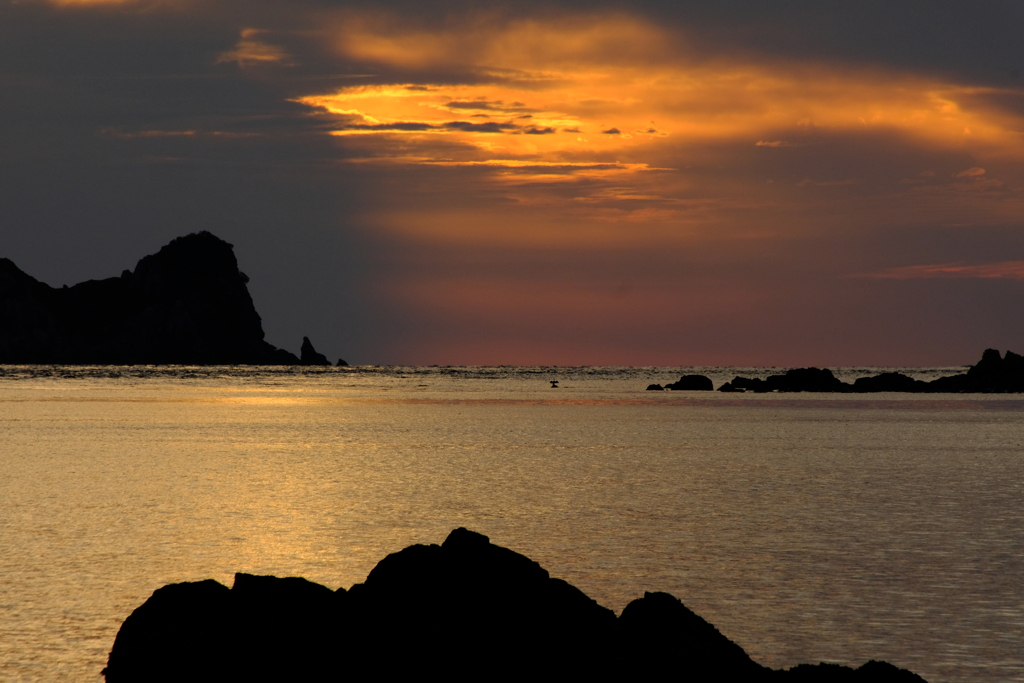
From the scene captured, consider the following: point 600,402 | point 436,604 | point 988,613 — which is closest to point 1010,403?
point 600,402

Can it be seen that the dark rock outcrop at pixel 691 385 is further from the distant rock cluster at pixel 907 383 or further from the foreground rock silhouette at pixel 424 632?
the foreground rock silhouette at pixel 424 632

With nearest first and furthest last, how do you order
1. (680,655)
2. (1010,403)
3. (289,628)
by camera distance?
1. (680,655)
2. (289,628)
3. (1010,403)

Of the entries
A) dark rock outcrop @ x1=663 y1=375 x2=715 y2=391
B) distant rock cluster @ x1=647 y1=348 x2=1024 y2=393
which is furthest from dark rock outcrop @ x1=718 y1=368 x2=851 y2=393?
dark rock outcrop @ x1=663 y1=375 x2=715 y2=391

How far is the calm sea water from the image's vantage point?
14484 mm

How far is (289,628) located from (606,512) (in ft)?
47.9

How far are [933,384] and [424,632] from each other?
5350 inches

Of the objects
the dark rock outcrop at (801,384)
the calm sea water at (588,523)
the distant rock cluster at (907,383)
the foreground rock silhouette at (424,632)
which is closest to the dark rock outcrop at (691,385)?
the distant rock cluster at (907,383)

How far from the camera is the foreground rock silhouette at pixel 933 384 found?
4936 inches

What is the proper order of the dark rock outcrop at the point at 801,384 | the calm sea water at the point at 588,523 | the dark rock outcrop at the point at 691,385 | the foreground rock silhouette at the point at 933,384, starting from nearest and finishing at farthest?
the calm sea water at the point at 588,523 → the foreground rock silhouette at the point at 933,384 → the dark rock outcrop at the point at 801,384 → the dark rock outcrop at the point at 691,385

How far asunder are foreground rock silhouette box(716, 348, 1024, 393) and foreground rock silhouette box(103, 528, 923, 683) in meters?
123

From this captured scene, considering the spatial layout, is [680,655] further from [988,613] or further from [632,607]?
[988,613]

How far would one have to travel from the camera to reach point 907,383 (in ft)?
451

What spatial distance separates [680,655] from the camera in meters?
11.1

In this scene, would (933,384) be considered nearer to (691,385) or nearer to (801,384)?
(801,384)
